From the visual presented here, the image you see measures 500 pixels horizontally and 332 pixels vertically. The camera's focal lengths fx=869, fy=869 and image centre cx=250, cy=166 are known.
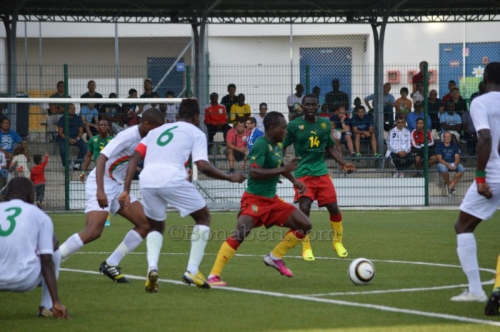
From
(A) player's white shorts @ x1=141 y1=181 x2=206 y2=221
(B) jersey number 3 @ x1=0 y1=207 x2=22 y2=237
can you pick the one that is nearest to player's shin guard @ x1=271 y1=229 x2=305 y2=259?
(A) player's white shorts @ x1=141 y1=181 x2=206 y2=221

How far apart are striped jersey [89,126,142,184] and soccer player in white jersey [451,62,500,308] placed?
3635 mm

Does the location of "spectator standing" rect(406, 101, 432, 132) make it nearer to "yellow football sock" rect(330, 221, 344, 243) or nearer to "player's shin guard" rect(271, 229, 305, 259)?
"yellow football sock" rect(330, 221, 344, 243)

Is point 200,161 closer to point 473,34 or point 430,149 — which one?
point 430,149

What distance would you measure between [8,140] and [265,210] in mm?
10897

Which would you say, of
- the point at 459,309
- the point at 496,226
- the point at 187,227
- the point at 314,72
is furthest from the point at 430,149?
the point at 459,309

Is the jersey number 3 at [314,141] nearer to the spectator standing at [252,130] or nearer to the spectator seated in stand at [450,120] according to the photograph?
the spectator standing at [252,130]

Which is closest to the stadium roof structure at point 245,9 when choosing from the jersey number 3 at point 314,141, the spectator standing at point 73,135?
the spectator standing at point 73,135

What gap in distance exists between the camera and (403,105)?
70.4 feet

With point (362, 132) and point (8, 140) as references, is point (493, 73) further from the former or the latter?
point (8, 140)

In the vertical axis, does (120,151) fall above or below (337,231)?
above

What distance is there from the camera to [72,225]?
16281mm

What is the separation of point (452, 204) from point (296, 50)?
14048 millimetres

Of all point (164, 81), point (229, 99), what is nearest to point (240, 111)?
point (229, 99)

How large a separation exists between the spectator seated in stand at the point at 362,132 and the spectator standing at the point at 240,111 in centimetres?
251
